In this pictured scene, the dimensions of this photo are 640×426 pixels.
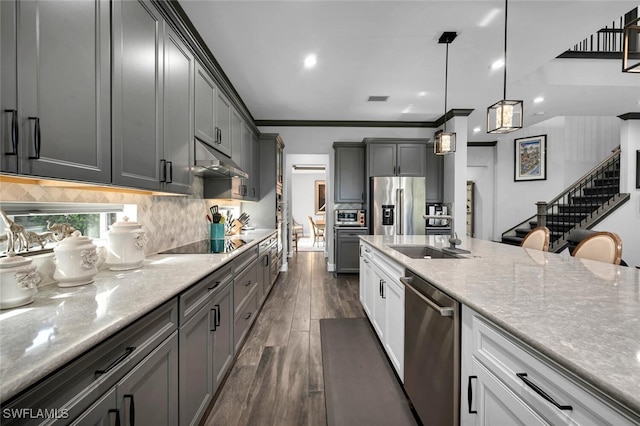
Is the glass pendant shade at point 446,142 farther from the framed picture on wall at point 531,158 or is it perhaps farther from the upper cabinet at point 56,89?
the framed picture on wall at point 531,158

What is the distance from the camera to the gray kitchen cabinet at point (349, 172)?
220 inches

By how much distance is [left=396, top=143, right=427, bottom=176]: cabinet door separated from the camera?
17.5 feet

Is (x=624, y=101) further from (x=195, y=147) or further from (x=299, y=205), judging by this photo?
(x=299, y=205)

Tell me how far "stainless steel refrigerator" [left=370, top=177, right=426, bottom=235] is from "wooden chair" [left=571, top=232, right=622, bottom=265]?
3.11m

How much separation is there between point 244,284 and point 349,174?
3637 millimetres

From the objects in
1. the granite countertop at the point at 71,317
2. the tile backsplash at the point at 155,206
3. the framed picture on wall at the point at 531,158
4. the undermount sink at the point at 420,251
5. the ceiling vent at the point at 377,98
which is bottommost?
the undermount sink at the point at 420,251

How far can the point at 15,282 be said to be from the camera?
0.94 metres

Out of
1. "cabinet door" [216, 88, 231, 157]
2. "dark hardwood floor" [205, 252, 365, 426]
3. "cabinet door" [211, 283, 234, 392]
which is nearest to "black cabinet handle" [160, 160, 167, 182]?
"cabinet door" [211, 283, 234, 392]

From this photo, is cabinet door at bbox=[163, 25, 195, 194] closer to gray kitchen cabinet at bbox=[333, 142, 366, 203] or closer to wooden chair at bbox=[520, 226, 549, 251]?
wooden chair at bbox=[520, 226, 549, 251]

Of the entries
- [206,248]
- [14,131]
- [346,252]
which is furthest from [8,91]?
[346,252]

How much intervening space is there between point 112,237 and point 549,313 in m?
1.94

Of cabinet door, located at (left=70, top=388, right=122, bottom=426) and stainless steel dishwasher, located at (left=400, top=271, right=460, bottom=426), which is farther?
stainless steel dishwasher, located at (left=400, top=271, right=460, bottom=426)

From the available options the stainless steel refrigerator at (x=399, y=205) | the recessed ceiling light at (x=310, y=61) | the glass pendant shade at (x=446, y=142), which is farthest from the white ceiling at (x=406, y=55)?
the stainless steel refrigerator at (x=399, y=205)

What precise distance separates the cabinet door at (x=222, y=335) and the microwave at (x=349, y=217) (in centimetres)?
361
